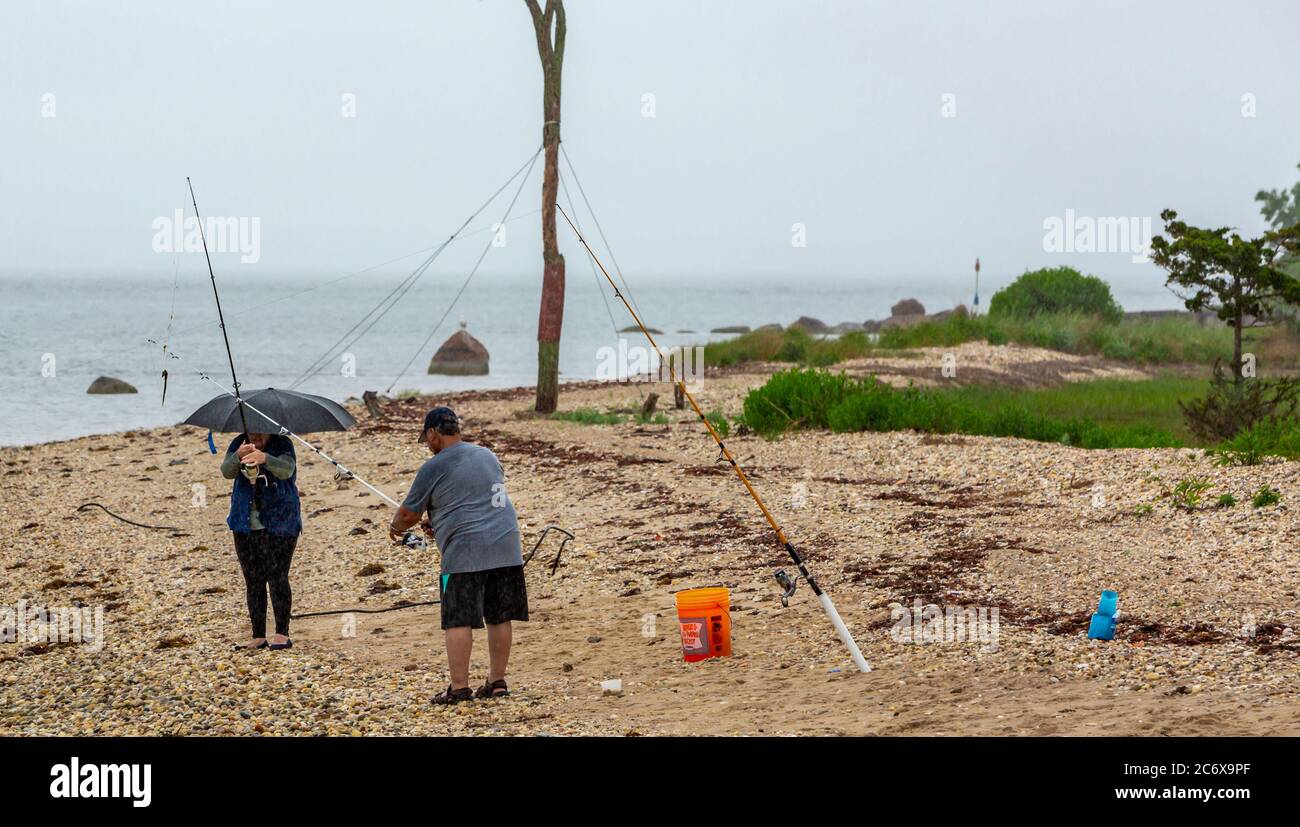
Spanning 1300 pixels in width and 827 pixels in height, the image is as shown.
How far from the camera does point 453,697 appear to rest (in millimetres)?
7629

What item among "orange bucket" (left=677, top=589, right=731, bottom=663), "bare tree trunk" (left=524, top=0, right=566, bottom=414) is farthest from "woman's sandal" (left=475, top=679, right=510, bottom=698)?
"bare tree trunk" (left=524, top=0, right=566, bottom=414)

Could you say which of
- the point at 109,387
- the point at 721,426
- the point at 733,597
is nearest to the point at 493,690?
the point at 733,597

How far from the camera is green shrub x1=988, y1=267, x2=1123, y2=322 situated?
42531 mm

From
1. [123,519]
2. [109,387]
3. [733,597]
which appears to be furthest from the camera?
[109,387]

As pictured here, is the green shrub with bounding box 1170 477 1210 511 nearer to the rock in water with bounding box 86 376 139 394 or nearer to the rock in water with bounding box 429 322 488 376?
the rock in water with bounding box 86 376 139 394

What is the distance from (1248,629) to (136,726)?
21.7 feet

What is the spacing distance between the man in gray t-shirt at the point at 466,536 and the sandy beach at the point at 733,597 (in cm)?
49

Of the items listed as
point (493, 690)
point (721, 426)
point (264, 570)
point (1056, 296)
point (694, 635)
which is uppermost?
point (1056, 296)

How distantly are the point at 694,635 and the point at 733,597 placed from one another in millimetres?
1726

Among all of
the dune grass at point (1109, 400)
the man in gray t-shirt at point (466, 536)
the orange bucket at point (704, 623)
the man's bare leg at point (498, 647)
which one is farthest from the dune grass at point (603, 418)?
the man in gray t-shirt at point (466, 536)

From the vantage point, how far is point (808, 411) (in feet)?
61.9

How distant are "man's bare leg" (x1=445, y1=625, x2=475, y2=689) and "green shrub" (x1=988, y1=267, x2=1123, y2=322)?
3666 cm

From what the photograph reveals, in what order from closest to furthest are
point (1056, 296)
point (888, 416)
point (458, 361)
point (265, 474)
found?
point (265, 474)
point (888, 416)
point (1056, 296)
point (458, 361)

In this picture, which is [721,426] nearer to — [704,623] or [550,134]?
[550,134]
